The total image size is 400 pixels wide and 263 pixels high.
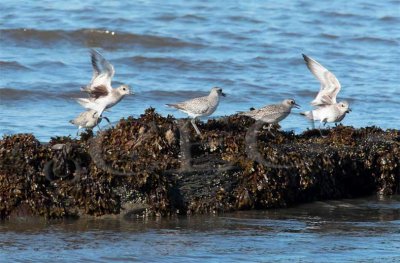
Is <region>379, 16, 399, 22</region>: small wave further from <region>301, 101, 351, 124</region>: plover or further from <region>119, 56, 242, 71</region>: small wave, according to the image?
<region>301, 101, 351, 124</region>: plover

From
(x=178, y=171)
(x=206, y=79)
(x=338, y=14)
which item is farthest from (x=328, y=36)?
(x=178, y=171)

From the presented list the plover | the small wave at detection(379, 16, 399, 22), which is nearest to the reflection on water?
the plover

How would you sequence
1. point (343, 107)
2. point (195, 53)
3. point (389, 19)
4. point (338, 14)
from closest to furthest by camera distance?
point (343, 107) → point (195, 53) → point (389, 19) → point (338, 14)

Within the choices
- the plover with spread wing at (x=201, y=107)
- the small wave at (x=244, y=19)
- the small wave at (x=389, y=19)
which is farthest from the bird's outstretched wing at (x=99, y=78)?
the small wave at (x=389, y=19)

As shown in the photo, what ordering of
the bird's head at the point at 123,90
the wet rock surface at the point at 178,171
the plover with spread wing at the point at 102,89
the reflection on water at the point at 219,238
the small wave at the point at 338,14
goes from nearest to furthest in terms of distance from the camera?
the reflection on water at the point at 219,238
the wet rock surface at the point at 178,171
the plover with spread wing at the point at 102,89
the bird's head at the point at 123,90
the small wave at the point at 338,14

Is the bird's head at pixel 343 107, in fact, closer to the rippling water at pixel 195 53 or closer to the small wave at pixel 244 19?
the rippling water at pixel 195 53

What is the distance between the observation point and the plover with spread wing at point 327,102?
936 centimetres

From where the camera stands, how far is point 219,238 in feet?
21.2

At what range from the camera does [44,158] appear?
713 centimetres

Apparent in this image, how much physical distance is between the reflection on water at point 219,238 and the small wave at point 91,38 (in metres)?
9.09

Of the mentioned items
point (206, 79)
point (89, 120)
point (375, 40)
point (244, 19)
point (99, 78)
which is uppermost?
point (244, 19)

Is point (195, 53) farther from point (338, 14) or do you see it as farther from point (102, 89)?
point (102, 89)

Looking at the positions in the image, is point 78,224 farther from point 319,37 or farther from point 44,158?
point 319,37

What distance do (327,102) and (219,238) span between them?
357 cm
